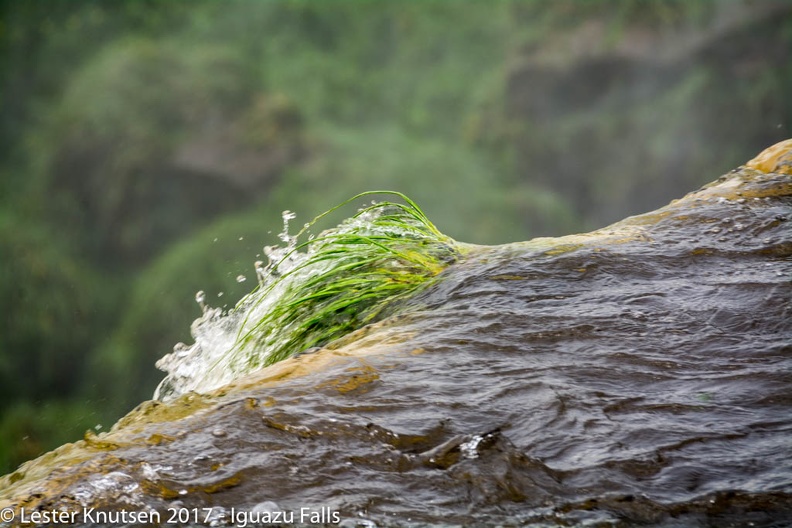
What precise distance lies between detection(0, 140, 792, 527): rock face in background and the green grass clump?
17 cm

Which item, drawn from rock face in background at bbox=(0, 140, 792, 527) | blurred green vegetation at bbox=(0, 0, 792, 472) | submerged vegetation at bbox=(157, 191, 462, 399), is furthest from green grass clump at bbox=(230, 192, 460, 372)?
blurred green vegetation at bbox=(0, 0, 792, 472)

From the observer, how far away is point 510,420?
126cm

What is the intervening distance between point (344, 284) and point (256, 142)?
987 cm

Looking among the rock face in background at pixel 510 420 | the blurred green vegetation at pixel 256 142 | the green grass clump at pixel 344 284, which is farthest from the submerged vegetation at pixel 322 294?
the blurred green vegetation at pixel 256 142

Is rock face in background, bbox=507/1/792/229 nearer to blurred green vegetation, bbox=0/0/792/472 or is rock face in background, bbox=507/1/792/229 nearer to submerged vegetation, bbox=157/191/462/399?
blurred green vegetation, bbox=0/0/792/472

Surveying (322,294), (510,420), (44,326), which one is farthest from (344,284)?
(44,326)

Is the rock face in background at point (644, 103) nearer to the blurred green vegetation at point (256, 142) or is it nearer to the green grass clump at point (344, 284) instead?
the blurred green vegetation at point (256, 142)

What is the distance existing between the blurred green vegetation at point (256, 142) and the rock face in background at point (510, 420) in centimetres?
847

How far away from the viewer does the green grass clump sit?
5.93 feet

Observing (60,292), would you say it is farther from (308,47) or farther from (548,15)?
(548,15)

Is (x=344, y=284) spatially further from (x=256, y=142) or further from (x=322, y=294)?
(x=256, y=142)

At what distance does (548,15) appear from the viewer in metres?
12.4

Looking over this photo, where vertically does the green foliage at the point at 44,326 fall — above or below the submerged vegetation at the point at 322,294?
above

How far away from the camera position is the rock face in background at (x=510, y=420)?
1112 mm
